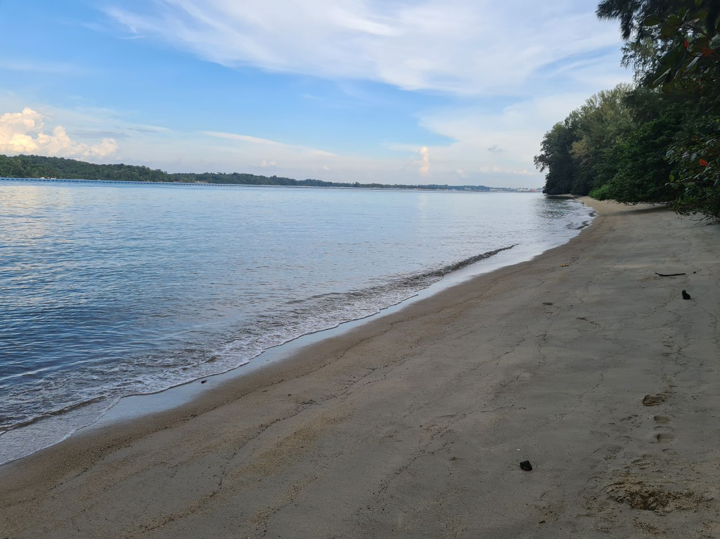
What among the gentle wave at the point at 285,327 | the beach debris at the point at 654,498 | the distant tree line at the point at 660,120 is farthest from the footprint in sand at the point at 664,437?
the gentle wave at the point at 285,327

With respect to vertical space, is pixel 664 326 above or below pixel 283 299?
above

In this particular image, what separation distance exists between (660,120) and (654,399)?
98.8 feet

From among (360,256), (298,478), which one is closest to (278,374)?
(298,478)

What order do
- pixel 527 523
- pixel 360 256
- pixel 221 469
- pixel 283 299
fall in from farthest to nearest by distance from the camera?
pixel 360 256
pixel 283 299
pixel 221 469
pixel 527 523

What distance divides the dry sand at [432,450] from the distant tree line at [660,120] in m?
2.09

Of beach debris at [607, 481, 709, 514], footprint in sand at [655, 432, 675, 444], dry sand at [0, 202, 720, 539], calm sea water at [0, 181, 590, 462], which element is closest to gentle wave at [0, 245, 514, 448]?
calm sea water at [0, 181, 590, 462]

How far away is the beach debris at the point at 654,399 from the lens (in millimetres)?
4031

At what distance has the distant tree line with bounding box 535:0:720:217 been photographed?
2.91 meters

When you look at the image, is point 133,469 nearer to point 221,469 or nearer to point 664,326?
point 221,469

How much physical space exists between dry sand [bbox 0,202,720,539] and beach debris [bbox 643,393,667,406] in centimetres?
2

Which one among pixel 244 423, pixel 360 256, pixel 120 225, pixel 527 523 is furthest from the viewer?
pixel 120 225

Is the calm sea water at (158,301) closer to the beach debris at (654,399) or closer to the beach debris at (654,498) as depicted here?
the beach debris at (654,498)

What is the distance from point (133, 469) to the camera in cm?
379

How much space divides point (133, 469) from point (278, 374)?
257 cm
